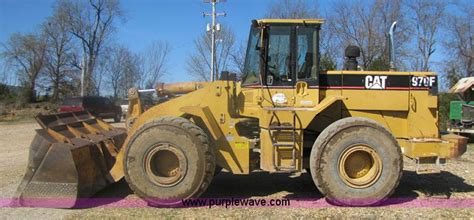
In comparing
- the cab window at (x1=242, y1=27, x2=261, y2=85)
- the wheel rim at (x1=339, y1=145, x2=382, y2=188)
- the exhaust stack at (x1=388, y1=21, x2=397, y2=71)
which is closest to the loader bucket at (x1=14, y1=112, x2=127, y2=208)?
the cab window at (x1=242, y1=27, x2=261, y2=85)

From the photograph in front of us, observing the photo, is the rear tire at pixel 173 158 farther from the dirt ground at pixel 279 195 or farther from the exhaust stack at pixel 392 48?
the exhaust stack at pixel 392 48

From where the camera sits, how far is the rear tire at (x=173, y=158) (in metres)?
7.44

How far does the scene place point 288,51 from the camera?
26.1 feet

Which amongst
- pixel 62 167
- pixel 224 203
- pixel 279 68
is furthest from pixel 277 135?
pixel 62 167

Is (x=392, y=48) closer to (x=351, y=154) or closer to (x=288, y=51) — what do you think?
(x=288, y=51)

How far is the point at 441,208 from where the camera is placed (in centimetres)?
743

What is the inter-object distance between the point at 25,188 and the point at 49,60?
53.6 m

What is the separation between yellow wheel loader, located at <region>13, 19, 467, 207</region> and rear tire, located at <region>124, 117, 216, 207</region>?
0.6 inches

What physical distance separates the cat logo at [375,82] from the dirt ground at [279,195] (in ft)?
5.85

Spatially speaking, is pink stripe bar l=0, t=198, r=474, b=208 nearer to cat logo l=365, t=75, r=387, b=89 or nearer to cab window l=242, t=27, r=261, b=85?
cat logo l=365, t=75, r=387, b=89

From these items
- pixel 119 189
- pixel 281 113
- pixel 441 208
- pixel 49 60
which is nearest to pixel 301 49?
pixel 281 113

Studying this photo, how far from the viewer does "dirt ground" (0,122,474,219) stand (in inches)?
278

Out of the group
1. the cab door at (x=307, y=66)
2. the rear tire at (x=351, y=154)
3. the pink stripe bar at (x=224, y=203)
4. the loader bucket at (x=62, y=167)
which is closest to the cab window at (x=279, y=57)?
the cab door at (x=307, y=66)

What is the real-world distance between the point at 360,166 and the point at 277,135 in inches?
51.9
